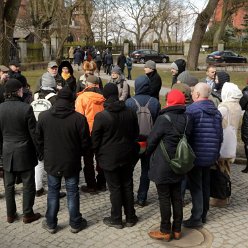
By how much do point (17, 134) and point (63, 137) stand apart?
0.76 m

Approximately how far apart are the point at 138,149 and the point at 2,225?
84.5 inches

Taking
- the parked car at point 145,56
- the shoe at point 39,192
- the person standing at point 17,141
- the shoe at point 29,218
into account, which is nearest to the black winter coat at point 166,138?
the person standing at point 17,141

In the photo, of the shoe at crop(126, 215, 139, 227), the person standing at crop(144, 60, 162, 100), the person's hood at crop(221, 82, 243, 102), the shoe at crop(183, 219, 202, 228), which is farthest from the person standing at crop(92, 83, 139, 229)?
the person standing at crop(144, 60, 162, 100)

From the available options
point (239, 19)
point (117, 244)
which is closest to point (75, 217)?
point (117, 244)

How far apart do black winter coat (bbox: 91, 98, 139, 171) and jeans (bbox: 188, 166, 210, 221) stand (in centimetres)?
91

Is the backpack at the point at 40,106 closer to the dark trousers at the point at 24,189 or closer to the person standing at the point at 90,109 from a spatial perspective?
the person standing at the point at 90,109

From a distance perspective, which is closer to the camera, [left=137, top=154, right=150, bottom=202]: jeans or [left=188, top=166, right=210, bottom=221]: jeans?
[left=188, top=166, right=210, bottom=221]: jeans

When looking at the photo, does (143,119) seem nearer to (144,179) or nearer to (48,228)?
(144,179)

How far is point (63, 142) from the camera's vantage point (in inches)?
190

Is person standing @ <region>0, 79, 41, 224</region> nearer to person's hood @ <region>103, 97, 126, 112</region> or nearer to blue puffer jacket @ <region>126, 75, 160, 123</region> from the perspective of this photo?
person's hood @ <region>103, 97, 126, 112</region>

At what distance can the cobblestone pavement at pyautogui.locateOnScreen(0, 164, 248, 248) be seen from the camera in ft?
16.0

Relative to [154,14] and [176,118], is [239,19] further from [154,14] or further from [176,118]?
[176,118]

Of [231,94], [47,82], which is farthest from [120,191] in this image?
[47,82]

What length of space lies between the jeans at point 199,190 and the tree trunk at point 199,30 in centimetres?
2333
